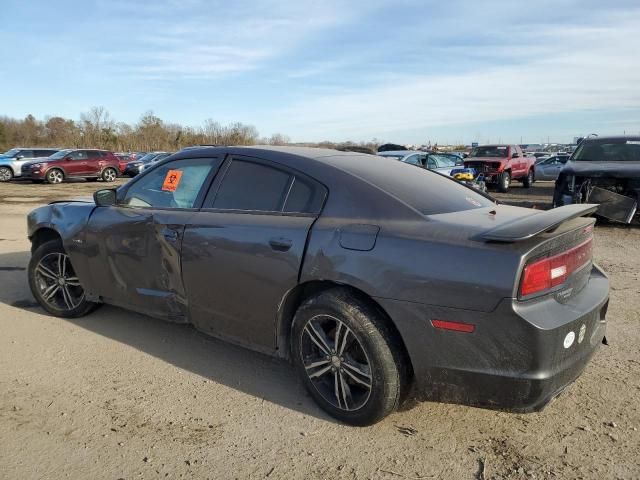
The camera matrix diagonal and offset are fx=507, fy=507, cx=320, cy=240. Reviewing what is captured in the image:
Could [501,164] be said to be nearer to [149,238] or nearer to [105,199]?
[105,199]

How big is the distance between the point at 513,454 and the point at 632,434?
714mm

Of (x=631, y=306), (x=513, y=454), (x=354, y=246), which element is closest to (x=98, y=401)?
(x=354, y=246)

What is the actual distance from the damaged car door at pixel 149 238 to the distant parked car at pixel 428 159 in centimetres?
1155

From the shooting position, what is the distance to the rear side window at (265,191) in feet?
10.3

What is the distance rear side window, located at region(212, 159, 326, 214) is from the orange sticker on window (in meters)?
0.52

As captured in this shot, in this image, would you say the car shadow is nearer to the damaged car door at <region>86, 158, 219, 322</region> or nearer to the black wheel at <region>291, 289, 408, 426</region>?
the black wheel at <region>291, 289, 408, 426</region>

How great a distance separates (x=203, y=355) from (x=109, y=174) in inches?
945

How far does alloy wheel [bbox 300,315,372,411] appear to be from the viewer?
283 centimetres

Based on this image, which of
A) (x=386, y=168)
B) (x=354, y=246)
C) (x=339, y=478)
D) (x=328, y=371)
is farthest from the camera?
(x=386, y=168)

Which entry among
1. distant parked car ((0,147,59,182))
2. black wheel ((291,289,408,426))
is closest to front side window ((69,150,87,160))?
distant parked car ((0,147,59,182))

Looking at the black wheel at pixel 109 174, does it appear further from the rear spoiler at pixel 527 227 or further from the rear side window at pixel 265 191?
the rear spoiler at pixel 527 227

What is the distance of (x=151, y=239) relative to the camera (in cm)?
374

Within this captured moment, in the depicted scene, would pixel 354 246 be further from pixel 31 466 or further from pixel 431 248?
pixel 31 466

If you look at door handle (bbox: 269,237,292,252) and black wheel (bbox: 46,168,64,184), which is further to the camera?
black wheel (bbox: 46,168,64,184)
